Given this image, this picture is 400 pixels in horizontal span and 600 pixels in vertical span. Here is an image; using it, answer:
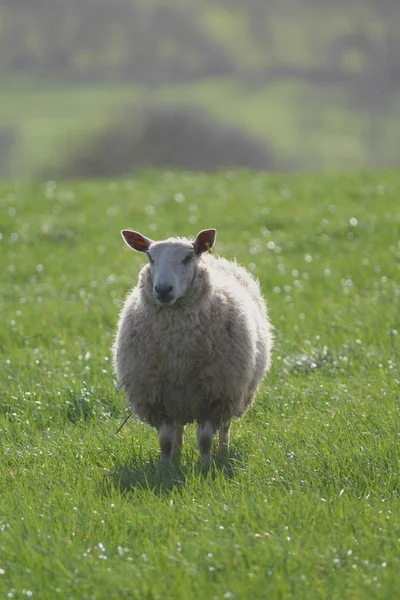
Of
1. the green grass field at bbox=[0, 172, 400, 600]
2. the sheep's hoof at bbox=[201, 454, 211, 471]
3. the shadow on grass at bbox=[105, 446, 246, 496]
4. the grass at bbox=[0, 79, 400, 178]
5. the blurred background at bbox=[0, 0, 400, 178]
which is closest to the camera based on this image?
the green grass field at bbox=[0, 172, 400, 600]

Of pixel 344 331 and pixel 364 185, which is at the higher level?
pixel 364 185

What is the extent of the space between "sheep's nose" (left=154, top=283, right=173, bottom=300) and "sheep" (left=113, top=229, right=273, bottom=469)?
10cm

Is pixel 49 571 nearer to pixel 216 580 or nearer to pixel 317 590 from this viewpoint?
pixel 216 580

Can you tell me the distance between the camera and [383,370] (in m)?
7.86

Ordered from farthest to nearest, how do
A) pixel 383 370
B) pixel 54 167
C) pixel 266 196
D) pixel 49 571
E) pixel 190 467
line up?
A: pixel 54 167, pixel 266 196, pixel 383 370, pixel 190 467, pixel 49 571

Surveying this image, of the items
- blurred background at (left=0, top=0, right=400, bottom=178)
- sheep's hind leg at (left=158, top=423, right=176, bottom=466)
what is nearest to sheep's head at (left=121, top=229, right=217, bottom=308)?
sheep's hind leg at (left=158, top=423, right=176, bottom=466)

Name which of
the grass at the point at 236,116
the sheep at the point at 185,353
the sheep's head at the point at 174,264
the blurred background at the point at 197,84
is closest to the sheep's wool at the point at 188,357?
the sheep at the point at 185,353

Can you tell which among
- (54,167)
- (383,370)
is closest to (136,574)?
(383,370)

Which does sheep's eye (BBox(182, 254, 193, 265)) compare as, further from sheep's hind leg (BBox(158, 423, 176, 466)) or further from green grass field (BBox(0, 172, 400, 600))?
green grass field (BBox(0, 172, 400, 600))

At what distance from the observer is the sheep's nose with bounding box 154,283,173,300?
5793 millimetres

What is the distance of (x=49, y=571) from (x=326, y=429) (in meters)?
2.44

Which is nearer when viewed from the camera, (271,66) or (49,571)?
(49,571)

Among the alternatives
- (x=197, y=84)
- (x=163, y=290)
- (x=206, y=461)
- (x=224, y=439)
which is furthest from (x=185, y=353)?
(x=197, y=84)

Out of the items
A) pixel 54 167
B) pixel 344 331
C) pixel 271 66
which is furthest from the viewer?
pixel 271 66
